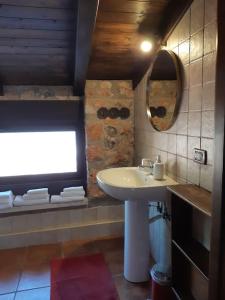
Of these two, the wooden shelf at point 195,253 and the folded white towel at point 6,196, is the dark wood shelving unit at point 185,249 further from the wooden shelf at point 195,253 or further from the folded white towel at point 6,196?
the folded white towel at point 6,196

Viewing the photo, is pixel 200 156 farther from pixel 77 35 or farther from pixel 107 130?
pixel 107 130

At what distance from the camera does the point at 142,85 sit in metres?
2.41

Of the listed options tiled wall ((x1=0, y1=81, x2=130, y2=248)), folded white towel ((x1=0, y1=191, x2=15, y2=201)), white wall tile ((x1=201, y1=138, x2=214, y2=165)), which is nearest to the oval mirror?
white wall tile ((x1=201, y1=138, x2=214, y2=165))

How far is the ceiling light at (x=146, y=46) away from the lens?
2026 mm

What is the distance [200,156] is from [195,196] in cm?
27

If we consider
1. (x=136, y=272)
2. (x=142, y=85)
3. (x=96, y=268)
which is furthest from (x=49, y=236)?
(x=142, y=85)

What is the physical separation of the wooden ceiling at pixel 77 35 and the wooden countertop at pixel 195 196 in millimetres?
1154

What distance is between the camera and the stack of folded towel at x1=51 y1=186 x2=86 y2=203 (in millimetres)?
2594

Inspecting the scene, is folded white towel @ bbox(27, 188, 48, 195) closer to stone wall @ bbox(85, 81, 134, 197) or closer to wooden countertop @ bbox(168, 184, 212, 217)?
stone wall @ bbox(85, 81, 134, 197)

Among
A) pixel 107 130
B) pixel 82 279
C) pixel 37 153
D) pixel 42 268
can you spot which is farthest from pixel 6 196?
pixel 107 130

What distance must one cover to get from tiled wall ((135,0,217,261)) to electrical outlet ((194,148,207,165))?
0.08 ft

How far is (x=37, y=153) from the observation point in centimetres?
267

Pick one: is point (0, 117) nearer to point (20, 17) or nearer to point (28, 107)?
point (28, 107)

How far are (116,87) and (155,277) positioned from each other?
1.81 meters
